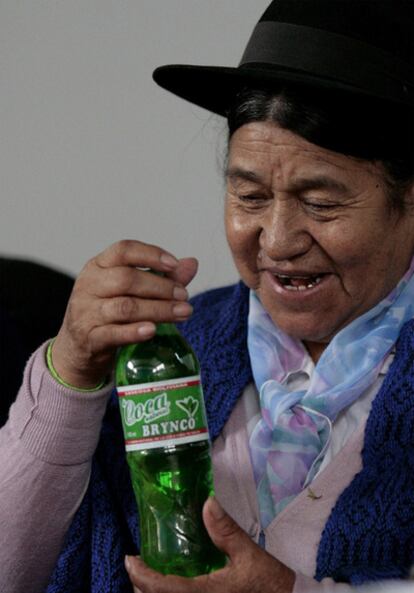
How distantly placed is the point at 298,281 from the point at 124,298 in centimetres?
29

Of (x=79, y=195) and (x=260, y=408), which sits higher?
(x=79, y=195)

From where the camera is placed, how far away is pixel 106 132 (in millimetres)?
2387

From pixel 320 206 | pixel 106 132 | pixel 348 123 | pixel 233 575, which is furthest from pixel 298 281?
pixel 106 132

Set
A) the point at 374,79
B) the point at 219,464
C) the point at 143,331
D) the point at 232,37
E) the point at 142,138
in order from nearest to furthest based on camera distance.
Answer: the point at 143,331, the point at 374,79, the point at 219,464, the point at 232,37, the point at 142,138

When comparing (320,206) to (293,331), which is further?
(293,331)

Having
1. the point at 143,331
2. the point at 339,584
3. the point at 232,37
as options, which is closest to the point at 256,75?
the point at 143,331

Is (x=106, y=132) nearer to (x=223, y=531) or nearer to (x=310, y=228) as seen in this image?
(x=310, y=228)

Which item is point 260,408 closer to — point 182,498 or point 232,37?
point 182,498

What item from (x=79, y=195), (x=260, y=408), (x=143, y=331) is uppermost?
(x=79, y=195)

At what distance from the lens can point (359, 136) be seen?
130cm

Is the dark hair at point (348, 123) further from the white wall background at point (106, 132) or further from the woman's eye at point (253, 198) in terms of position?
the white wall background at point (106, 132)

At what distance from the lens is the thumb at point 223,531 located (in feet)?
3.48

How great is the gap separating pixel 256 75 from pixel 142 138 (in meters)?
1.08

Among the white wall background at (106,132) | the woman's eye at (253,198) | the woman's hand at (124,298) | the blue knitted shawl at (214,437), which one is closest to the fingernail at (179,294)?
the woman's hand at (124,298)
